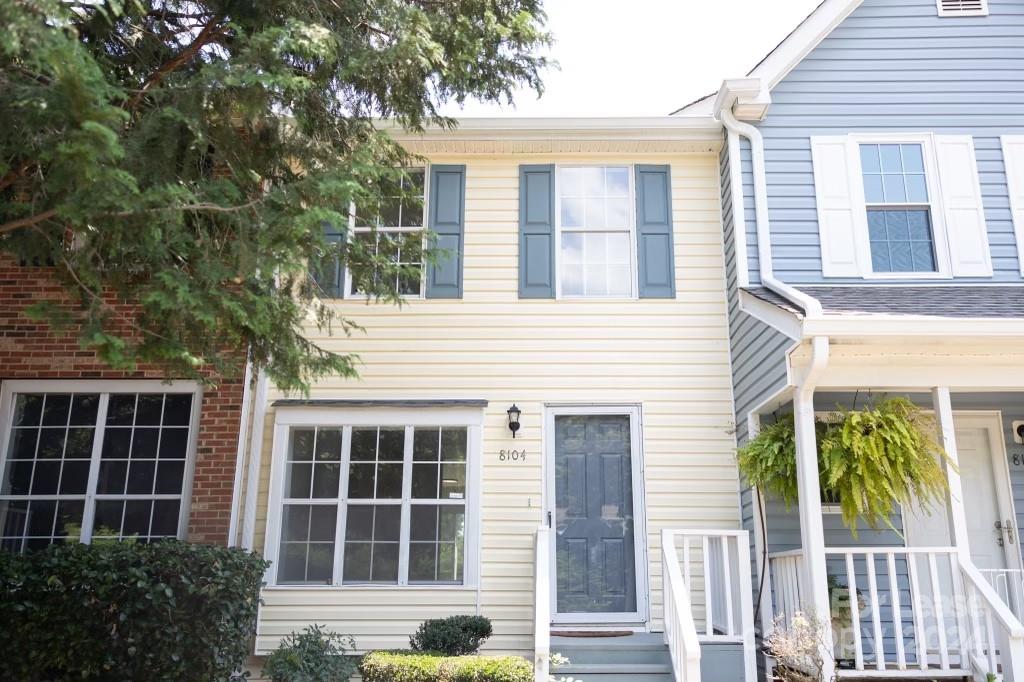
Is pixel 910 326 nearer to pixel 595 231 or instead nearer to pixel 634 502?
pixel 634 502

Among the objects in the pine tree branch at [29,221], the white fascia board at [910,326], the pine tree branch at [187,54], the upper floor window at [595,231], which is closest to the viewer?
the pine tree branch at [29,221]

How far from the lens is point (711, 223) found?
898 centimetres

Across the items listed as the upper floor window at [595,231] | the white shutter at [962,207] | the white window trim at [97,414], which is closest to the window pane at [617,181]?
the upper floor window at [595,231]

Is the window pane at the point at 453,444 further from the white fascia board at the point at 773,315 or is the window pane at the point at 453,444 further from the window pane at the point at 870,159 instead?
the window pane at the point at 870,159

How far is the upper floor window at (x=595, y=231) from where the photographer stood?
891cm

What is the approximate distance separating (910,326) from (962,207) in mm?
2860

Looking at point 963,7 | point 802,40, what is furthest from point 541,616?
point 963,7

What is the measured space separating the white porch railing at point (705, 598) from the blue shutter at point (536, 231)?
2.86 metres

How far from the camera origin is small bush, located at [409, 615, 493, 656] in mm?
7219

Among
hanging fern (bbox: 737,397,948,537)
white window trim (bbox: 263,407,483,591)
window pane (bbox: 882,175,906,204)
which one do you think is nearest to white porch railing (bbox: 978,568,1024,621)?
hanging fern (bbox: 737,397,948,537)

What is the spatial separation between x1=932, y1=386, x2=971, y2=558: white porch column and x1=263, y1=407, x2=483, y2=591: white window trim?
158 inches

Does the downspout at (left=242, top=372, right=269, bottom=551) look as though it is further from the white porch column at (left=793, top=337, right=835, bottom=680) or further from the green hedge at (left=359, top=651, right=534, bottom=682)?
the white porch column at (left=793, top=337, right=835, bottom=680)

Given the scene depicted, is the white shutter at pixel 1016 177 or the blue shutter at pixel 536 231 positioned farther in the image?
the blue shutter at pixel 536 231

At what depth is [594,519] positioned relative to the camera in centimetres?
824
